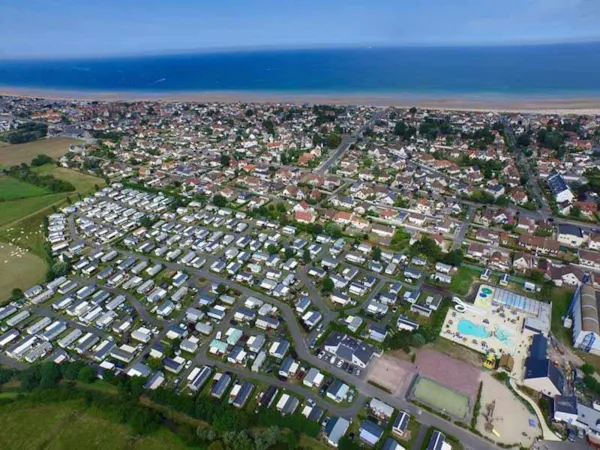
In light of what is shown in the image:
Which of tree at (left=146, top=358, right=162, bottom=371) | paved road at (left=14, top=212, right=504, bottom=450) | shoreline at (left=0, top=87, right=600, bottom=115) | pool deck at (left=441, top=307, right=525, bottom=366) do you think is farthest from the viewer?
shoreline at (left=0, top=87, right=600, bottom=115)

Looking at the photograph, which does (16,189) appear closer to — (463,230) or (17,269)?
(17,269)

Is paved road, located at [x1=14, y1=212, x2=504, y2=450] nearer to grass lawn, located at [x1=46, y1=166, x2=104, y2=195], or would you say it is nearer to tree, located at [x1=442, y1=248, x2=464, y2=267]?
tree, located at [x1=442, y1=248, x2=464, y2=267]

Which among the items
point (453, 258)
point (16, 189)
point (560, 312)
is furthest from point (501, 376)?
point (16, 189)

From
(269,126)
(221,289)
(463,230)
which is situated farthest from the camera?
(269,126)

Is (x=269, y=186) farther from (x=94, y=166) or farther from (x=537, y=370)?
(x=537, y=370)

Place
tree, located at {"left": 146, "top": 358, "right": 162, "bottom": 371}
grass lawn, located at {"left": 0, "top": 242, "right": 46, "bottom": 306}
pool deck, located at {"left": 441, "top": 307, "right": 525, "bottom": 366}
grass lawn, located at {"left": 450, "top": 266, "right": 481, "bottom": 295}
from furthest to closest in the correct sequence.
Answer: grass lawn, located at {"left": 0, "top": 242, "right": 46, "bottom": 306}
grass lawn, located at {"left": 450, "top": 266, "right": 481, "bottom": 295}
pool deck, located at {"left": 441, "top": 307, "right": 525, "bottom": 366}
tree, located at {"left": 146, "top": 358, "right": 162, "bottom": 371}

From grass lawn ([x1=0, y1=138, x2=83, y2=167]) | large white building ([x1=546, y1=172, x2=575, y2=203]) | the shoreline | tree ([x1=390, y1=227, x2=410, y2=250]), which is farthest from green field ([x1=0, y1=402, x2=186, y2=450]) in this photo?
the shoreline

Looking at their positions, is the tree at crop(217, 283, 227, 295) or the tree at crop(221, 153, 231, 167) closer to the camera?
the tree at crop(217, 283, 227, 295)

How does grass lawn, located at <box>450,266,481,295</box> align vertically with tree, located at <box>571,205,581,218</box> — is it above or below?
below
